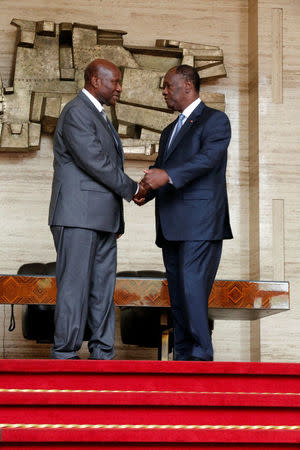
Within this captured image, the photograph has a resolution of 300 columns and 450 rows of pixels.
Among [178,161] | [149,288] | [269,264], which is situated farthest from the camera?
[269,264]

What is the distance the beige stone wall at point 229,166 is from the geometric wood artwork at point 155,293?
1.41 m

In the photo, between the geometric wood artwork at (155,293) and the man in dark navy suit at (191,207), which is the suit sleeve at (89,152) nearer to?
the man in dark navy suit at (191,207)

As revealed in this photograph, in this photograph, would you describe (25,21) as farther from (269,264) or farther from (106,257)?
(106,257)

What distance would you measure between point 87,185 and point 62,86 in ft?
10.0

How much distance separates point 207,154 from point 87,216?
27.7 inches

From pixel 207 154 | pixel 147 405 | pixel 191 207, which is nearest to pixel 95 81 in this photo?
pixel 207 154

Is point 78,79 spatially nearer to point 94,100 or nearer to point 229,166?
point 229,166

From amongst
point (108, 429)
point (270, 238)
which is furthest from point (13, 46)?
point (108, 429)

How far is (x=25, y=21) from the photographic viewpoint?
6828 millimetres

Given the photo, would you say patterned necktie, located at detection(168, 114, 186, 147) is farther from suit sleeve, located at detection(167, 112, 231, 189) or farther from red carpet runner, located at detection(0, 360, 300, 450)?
red carpet runner, located at detection(0, 360, 300, 450)

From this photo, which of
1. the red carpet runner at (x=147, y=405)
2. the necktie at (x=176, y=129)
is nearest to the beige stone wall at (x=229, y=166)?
the necktie at (x=176, y=129)

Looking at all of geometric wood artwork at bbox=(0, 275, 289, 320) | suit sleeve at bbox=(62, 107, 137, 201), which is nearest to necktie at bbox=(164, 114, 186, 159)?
suit sleeve at bbox=(62, 107, 137, 201)

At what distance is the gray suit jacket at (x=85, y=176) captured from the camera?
390cm

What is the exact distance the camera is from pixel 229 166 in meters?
6.98
